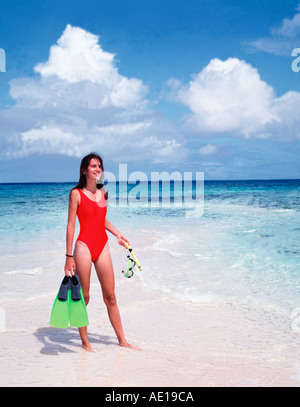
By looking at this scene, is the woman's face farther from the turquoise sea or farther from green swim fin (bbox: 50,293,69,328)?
the turquoise sea

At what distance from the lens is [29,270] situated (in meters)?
8.31

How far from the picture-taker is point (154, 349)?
438 centimetres

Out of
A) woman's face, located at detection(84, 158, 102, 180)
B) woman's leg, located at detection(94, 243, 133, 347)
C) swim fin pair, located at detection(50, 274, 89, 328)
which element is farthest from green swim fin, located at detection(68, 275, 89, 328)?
woman's face, located at detection(84, 158, 102, 180)

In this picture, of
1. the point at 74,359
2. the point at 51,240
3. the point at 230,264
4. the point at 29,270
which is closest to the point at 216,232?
the point at 230,264

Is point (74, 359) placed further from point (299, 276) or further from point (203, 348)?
point (299, 276)

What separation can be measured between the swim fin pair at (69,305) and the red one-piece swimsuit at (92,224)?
0.36 metres

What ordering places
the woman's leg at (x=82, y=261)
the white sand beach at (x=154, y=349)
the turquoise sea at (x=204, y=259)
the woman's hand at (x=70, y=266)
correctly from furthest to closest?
1. the turquoise sea at (x=204, y=259)
2. the woman's leg at (x=82, y=261)
3. the woman's hand at (x=70, y=266)
4. the white sand beach at (x=154, y=349)

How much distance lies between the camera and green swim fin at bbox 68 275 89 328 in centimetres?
387

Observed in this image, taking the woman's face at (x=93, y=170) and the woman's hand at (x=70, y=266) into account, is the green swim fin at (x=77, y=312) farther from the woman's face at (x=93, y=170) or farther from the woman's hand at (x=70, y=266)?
the woman's face at (x=93, y=170)

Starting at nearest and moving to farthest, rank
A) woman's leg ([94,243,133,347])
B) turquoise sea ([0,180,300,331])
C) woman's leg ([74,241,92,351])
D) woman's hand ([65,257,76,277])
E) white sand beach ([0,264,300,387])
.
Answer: white sand beach ([0,264,300,387]) < woman's hand ([65,257,76,277]) < woman's leg ([74,241,92,351]) < woman's leg ([94,243,133,347]) < turquoise sea ([0,180,300,331])

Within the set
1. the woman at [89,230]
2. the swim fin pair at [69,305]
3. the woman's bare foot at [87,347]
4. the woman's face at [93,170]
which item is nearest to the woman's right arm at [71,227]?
the woman at [89,230]

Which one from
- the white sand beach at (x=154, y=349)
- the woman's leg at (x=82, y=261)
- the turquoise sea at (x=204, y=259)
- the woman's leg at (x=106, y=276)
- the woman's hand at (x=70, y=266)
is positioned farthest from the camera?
the turquoise sea at (x=204, y=259)

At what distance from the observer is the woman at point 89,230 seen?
391cm
